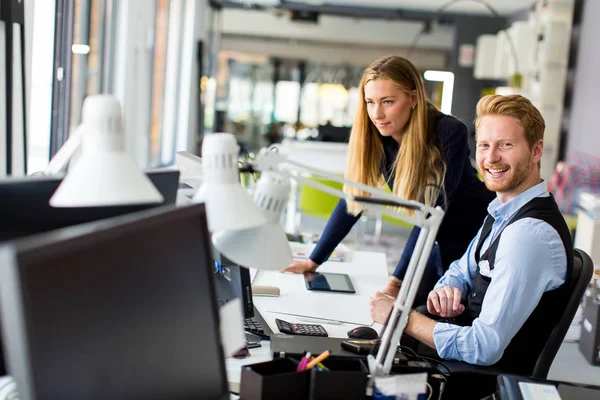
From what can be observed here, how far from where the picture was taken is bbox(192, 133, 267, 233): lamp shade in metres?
1.16

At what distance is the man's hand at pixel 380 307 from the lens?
1.90m

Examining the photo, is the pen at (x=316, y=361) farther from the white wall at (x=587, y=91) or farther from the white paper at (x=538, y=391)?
the white wall at (x=587, y=91)

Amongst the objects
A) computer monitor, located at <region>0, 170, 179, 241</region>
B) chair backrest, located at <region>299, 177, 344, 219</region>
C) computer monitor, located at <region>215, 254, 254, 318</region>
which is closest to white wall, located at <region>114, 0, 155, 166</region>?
chair backrest, located at <region>299, 177, 344, 219</region>

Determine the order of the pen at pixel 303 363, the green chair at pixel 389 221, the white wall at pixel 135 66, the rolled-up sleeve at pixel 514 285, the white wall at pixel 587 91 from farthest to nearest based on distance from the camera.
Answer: the white wall at pixel 587 91
the green chair at pixel 389 221
the white wall at pixel 135 66
the rolled-up sleeve at pixel 514 285
the pen at pixel 303 363

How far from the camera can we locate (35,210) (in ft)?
4.01

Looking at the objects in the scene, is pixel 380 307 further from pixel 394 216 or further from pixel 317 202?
pixel 317 202

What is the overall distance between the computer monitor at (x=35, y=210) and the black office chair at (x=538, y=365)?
3.11 feet

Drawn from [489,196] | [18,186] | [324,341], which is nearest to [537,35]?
[489,196]

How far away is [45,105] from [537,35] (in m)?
5.99

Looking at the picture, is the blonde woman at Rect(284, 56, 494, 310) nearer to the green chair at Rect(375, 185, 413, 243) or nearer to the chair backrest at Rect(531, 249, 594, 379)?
the chair backrest at Rect(531, 249, 594, 379)

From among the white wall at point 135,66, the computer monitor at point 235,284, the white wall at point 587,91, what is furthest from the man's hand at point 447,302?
the white wall at point 587,91

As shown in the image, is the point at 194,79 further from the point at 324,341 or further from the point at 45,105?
the point at 324,341

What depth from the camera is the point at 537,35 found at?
7.84 m

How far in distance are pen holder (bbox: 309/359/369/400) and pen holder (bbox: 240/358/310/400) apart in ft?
0.07
